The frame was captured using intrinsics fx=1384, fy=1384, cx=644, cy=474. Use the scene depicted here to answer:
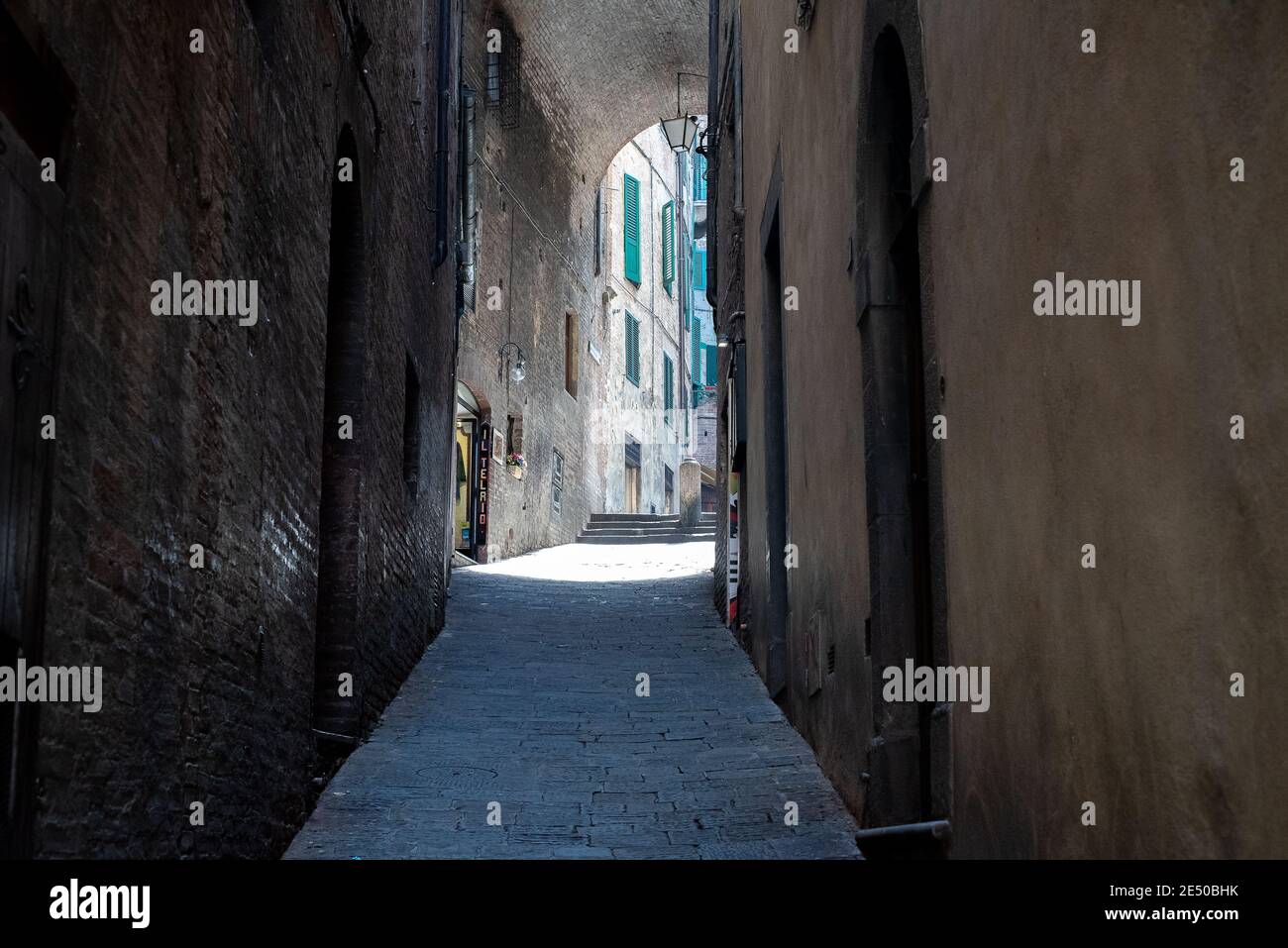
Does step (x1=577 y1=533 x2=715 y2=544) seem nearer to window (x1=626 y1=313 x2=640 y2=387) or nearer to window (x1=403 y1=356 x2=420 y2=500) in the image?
window (x1=626 y1=313 x2=640 y2=387)

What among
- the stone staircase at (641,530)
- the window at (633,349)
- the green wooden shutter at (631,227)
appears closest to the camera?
the stone staircase at (641,530)

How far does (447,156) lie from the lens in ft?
40.7

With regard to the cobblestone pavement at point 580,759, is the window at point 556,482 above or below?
above

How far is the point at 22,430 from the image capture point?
9.59 feet

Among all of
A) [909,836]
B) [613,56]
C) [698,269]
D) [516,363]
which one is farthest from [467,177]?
[698,269]

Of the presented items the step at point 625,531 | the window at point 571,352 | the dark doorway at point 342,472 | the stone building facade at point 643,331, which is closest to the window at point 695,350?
the stone building facade at point 643,331

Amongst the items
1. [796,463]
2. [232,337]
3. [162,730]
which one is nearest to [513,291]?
[796,463]

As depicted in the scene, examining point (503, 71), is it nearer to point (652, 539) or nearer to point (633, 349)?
point (652, 539)

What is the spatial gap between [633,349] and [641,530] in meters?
6.62

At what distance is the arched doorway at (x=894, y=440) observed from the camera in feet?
17.1

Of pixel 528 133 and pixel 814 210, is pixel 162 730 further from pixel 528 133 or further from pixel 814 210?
pixel 528 133

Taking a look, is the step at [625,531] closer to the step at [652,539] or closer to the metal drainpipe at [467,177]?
the step at [652,539]

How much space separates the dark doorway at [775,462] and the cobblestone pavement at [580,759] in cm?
36
